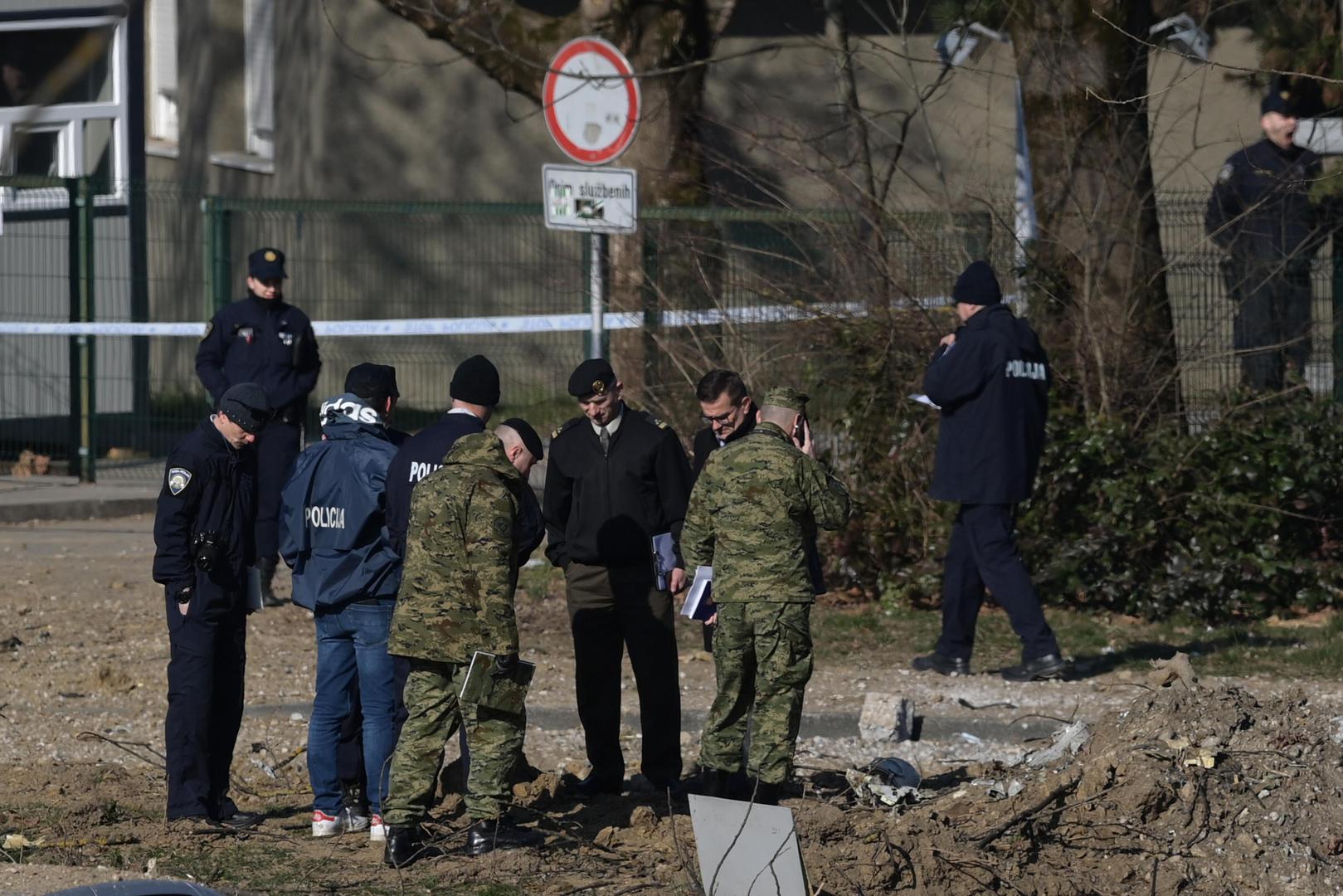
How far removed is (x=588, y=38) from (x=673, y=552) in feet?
14.7

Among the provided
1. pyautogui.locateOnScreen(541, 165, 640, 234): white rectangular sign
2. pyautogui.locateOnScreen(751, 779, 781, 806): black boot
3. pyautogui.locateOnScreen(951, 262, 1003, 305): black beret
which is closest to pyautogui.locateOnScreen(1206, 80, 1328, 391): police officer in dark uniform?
pyautogui.locateOnScreen(951, 262, 1003, 305): black beret

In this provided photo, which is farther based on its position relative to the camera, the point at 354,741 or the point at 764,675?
the point at 354,741

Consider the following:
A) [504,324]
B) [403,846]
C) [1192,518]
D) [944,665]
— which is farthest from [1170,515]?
[403,846]

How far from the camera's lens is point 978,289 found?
8547 mm

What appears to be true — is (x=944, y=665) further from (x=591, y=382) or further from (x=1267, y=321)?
(x=1267, y=321)

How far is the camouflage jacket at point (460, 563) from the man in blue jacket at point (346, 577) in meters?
0.41

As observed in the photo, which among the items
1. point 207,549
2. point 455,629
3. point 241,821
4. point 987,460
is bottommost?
point 241,821

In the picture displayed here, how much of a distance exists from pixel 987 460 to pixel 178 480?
4.03 m

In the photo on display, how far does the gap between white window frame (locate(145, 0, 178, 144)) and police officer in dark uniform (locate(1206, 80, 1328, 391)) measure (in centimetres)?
1134

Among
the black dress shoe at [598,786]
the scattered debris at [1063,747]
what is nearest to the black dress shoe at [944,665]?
the scattered debris at [1063,747]

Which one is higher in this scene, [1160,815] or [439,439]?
[439,439]

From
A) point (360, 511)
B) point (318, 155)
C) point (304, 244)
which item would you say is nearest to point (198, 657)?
point (360, 511)

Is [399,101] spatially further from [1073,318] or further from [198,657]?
[198,657]

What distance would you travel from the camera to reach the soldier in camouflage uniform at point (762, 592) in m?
6.06
